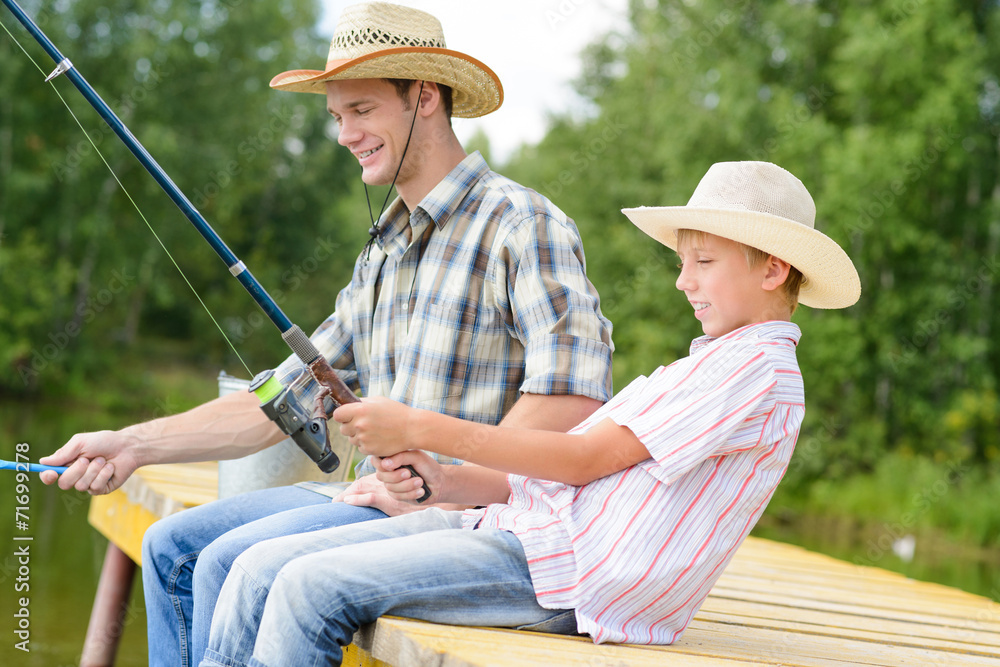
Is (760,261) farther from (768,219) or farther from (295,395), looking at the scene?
(295,395)

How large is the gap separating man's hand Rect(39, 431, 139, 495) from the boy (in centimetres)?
54

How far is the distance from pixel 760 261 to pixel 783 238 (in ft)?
0.24

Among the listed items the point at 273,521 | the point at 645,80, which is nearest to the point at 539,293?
the point at 273,521

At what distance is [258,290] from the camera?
6.15ft

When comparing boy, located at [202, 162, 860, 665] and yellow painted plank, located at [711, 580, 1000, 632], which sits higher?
boy, located at [202, 162, 860, 665]

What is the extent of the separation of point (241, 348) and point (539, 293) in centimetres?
2081

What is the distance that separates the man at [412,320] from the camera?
1986 millimetres

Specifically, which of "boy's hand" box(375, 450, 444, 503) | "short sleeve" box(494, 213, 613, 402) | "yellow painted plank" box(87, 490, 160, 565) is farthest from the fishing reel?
"yellow painted plank" box(87, 490, 160, 565)

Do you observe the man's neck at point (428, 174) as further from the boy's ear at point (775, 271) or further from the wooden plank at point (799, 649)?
the wooden plank at point (799, 649)

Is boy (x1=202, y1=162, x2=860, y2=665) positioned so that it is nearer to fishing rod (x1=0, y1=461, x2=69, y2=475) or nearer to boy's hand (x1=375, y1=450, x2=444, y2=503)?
boy's hand (x1=375, y1=450, x2=444, y2=503)

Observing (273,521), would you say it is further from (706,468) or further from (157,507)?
(157,507)

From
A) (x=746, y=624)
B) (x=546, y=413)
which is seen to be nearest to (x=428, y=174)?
(x=546, y=413)

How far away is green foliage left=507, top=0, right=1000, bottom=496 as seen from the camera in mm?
12578

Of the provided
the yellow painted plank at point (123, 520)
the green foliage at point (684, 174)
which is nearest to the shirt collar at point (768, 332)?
the yellow painted plank at point (123, 520)
